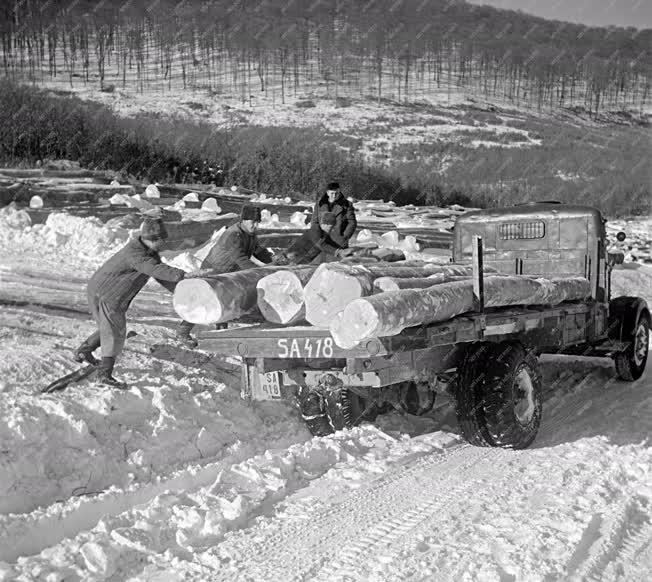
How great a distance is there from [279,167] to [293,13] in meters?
138

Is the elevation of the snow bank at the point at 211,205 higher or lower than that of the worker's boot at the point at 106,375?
higher

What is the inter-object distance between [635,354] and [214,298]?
19.3 feet

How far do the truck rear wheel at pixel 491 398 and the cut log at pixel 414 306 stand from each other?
0.43m

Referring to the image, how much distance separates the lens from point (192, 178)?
25.5 meters

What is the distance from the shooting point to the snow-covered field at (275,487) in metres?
4.16

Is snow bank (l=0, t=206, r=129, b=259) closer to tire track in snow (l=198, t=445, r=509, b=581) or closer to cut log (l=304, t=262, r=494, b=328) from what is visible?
cut log (l=304, t=262, r=494, b=328)

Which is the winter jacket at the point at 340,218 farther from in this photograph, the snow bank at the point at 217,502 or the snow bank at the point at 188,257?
the snow bank at the point at 188,257

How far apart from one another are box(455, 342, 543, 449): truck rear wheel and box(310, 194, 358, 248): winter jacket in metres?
3.43

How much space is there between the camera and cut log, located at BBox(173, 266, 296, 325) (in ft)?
18.5

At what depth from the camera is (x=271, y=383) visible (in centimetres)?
615

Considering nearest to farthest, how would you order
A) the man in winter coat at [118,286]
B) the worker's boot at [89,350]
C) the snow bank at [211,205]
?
the man in winter coat at [118,286] → the worker's boot at [89,350] → the snow bank at [211,205]

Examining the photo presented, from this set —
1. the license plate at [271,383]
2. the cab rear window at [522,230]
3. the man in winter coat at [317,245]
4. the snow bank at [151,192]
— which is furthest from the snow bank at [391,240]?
the license plate at [271,383]

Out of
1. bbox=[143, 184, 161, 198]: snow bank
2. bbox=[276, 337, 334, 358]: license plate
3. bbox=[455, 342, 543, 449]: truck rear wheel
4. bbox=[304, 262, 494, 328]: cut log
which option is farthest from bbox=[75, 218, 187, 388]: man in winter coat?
bbox=[143, 184, 161, 198]: snow bank

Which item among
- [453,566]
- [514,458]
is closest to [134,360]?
[514,458]
